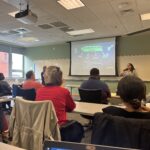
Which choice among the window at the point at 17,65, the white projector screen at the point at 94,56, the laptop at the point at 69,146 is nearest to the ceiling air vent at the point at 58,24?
the white projector screen at the point at 94,56

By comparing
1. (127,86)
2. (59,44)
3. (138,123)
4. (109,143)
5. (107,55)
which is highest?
(59,44)

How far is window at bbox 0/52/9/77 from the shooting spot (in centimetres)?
927

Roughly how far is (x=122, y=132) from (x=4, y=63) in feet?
30.0

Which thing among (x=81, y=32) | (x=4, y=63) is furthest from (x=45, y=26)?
(x=4, y=63)

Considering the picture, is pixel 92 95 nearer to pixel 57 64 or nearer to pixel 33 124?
pixel 33 124

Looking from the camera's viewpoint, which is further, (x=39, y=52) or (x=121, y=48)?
(x=39, y=52)

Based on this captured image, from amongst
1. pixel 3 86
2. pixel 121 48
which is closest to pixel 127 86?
pixel 3 86

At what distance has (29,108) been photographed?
1875mm

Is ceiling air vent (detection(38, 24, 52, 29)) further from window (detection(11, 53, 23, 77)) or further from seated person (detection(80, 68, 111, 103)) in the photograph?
window (detection(11, 53, 23, 77))

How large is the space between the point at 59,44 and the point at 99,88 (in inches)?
238

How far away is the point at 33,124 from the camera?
1876 mm

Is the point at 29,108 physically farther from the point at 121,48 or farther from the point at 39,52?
the point at 39,52

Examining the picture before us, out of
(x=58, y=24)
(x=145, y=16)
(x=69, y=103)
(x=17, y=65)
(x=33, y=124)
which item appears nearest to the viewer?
(x=33, y=124)

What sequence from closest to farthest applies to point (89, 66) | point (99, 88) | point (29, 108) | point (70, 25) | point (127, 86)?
point (127, 86) → point (29, 108) → point (99, 88) → point (70, 25) → point (89, 66)
